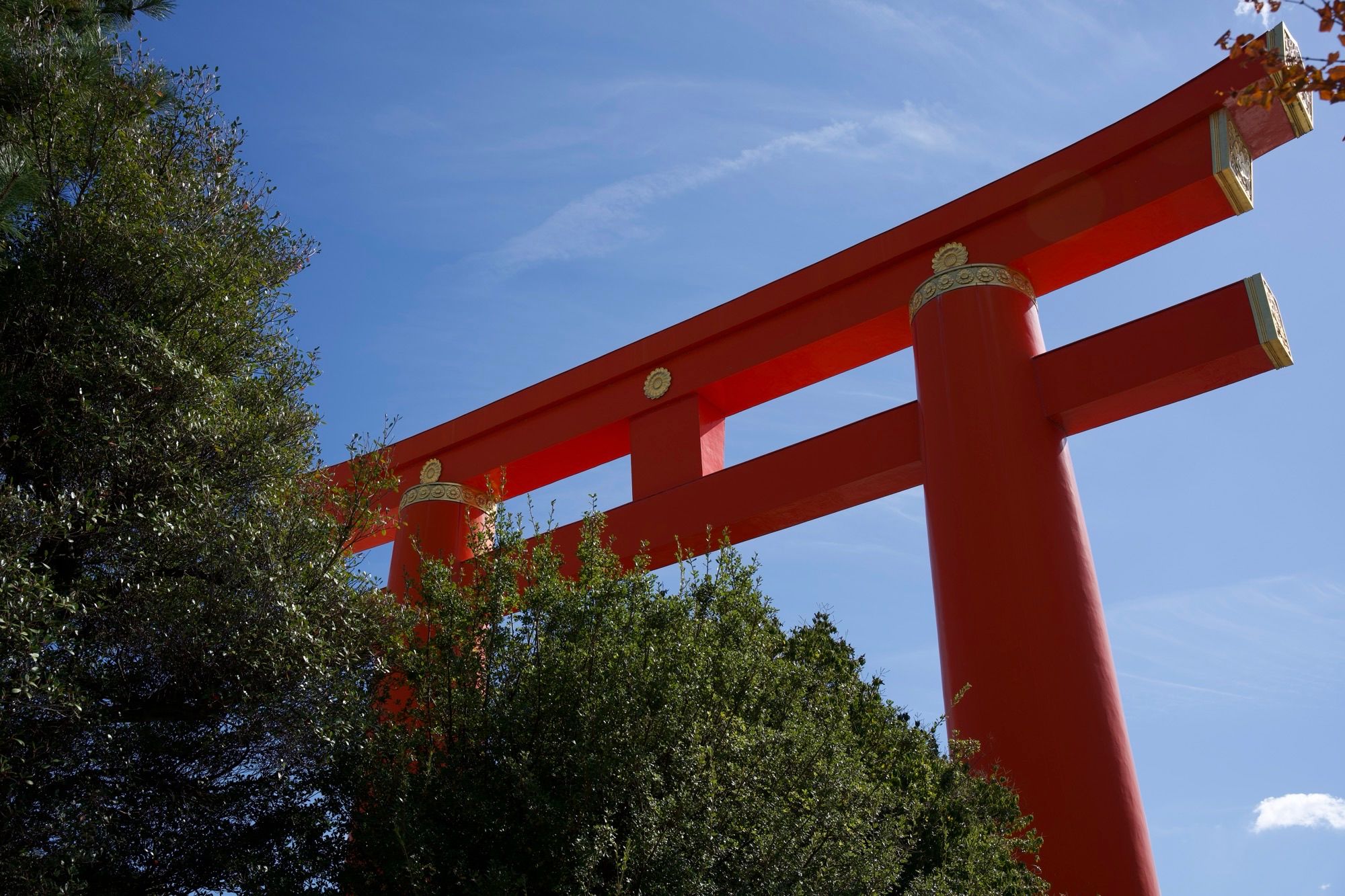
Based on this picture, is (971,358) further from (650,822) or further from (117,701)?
(117,701)

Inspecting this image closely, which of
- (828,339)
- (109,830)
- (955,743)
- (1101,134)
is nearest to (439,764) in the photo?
(109,830)

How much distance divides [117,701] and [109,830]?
797 millimetres

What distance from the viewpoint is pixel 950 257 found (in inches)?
437

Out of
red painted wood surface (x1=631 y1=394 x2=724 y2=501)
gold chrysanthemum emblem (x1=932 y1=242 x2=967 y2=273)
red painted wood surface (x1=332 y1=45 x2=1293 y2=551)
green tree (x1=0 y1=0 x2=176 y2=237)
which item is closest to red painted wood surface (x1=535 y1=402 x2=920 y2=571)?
red painted wood surface (x1=631 y1=394 x2=724 y2=501)

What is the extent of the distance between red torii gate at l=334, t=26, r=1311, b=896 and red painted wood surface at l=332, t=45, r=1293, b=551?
0.09ft

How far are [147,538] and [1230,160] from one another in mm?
9459

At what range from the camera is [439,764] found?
641 centimetres

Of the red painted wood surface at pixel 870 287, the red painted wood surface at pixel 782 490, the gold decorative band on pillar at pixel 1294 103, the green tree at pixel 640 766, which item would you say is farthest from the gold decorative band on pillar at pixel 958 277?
the green tree at pixel 640 766

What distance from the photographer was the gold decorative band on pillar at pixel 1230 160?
969 centimetres

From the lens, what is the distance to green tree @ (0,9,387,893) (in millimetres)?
6227

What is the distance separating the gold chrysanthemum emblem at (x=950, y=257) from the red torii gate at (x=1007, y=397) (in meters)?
0.02

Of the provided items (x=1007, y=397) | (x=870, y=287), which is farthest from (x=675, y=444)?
(x=1007, y=397)

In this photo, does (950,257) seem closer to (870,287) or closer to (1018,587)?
(870,287)

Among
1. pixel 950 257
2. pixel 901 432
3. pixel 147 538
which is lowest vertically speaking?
pixel 147 538
